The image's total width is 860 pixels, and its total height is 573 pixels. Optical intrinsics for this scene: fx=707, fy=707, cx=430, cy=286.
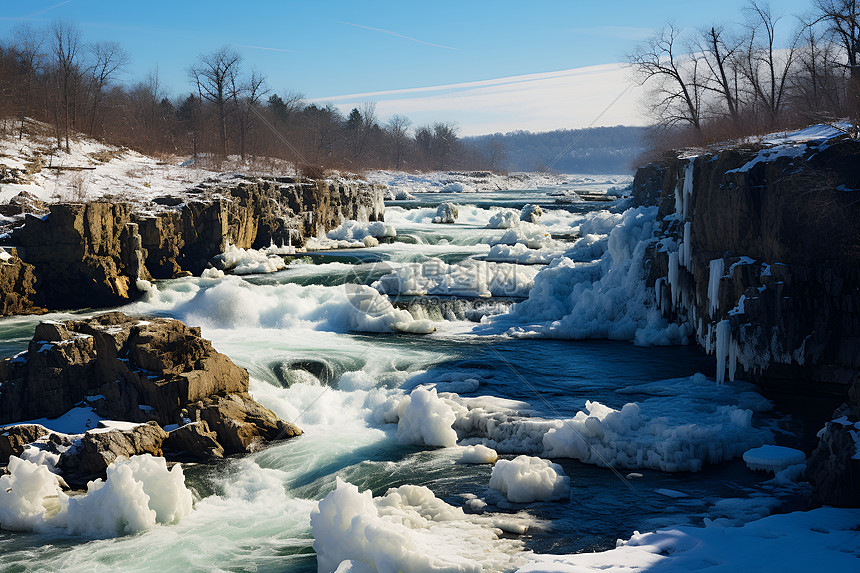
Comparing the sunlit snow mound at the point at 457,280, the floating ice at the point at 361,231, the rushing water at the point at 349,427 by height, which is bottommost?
the rushing water at the point at 349,427

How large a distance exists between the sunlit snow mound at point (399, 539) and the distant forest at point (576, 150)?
474 ft

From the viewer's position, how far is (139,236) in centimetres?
2311

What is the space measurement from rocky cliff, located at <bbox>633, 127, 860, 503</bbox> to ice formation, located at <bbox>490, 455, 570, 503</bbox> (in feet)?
19.9

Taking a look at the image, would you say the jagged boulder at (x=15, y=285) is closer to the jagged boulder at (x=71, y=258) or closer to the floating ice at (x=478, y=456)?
the jagged boulder at (x=71, y=258)

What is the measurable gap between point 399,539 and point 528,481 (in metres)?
2.80

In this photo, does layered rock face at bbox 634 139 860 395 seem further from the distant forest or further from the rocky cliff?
the distant forest

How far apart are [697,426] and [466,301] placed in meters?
10.3

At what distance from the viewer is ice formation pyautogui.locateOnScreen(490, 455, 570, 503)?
8.88 metres

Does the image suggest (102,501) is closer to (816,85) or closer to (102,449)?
(102,449)

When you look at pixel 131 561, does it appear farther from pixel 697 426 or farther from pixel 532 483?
pixel 697 426

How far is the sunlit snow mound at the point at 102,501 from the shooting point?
27.2ft

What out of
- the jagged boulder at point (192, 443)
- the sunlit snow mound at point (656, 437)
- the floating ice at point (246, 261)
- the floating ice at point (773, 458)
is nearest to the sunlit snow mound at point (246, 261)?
the floating ice at point (246, 261)

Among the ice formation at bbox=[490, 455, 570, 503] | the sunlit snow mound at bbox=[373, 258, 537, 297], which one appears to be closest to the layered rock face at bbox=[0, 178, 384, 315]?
the sunlit snow mound at bbox=[373, 258, 537, 297]

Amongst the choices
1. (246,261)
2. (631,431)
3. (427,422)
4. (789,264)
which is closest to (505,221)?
(246,261)
